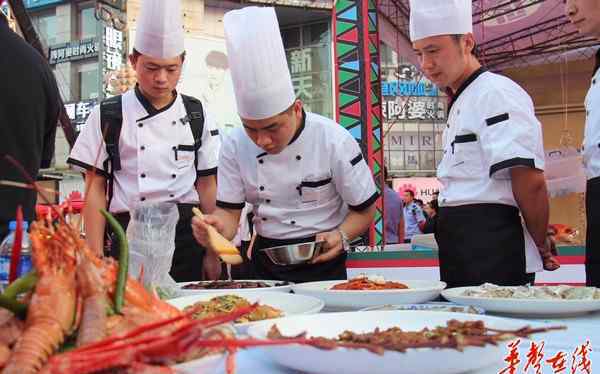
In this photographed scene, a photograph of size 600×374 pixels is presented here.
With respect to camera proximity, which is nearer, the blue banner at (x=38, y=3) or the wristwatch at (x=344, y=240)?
the wristwatch at (x=344, y=240)

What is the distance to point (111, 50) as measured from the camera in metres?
13.3

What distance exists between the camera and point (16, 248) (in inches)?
27.1

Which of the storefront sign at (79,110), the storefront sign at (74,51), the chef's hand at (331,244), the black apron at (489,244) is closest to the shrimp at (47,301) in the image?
the chef's hand at (331,244)

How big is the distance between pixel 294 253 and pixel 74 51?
571 inches

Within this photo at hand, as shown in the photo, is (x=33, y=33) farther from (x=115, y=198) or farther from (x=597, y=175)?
(x=597, y=175)

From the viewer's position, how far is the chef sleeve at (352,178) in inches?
87.5

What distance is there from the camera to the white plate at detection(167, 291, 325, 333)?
47.7 inches

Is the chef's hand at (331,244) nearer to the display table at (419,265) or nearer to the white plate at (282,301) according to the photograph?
the white plate at (282,301)

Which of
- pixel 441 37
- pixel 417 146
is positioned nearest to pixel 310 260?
pixel 441 37

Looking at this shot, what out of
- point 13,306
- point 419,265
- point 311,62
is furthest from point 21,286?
point 311,62

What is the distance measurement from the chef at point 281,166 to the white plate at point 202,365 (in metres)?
1.44

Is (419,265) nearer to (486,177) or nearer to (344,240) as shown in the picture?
(344,240)

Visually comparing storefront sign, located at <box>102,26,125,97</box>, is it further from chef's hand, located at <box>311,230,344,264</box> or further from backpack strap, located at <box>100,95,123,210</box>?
chef's hand, located at <box>311,230,344,264</box>

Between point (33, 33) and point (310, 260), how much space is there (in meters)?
4.79
